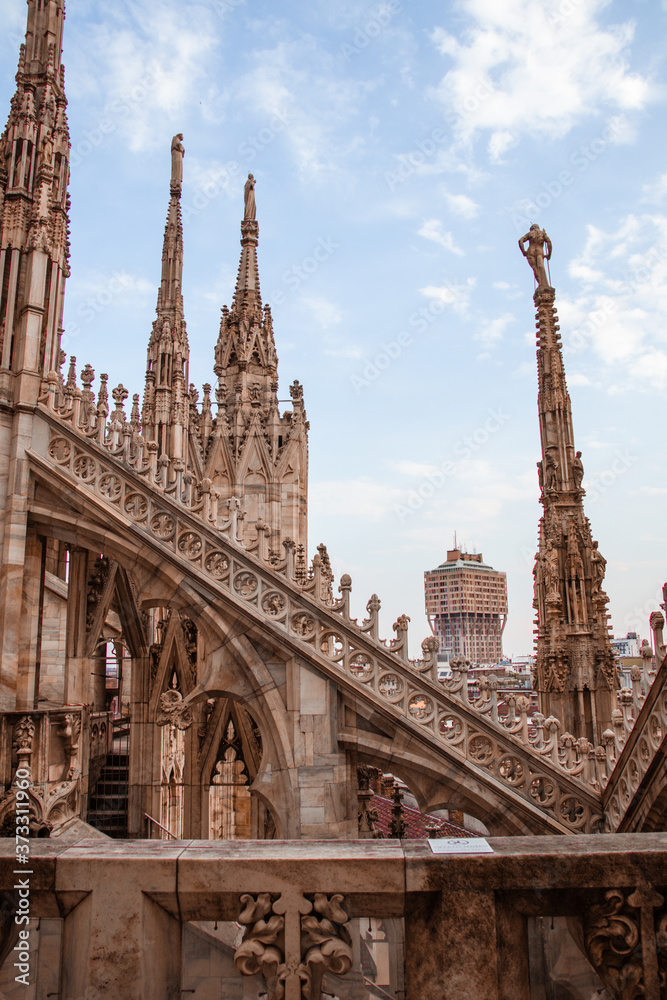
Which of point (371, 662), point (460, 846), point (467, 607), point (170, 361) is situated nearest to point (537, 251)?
point (170, 361)

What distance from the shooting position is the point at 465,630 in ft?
275

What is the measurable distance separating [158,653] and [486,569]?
253 feet

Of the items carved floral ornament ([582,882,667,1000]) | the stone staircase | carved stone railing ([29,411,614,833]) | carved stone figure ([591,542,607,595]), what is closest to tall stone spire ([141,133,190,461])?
the stone staircase

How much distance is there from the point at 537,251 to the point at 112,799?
1562 centimetres

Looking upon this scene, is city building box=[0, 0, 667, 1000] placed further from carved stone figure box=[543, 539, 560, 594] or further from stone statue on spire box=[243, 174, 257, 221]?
stone statue on spire box=[243, 174, 257, 221]

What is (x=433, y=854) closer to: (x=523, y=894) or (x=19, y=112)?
(x=523, y=894)

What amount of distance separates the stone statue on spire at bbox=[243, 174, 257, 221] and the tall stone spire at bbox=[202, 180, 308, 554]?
9.61ft

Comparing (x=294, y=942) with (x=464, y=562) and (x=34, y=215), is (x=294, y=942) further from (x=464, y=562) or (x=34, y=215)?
(x=464, y=562)

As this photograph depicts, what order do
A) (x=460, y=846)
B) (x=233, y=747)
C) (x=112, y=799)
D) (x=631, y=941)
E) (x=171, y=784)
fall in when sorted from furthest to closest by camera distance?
(x=171, y=784), (x=112, y=799), (x=233, y=747), (x=460, y=846), (x=631, y=941)

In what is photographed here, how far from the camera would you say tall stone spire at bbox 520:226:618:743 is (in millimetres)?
13023

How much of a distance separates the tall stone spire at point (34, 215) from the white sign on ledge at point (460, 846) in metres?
8.70

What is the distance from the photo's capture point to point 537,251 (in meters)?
16.1

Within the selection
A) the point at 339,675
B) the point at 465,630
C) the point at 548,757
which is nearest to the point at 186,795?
the point at 339,675

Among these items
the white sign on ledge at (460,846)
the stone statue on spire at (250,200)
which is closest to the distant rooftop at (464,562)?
the stone statue on spire at (250,200)
